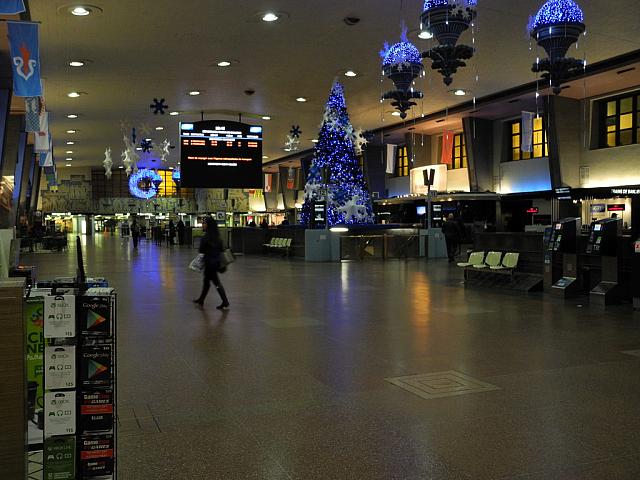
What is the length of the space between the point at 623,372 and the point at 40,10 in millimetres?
12678

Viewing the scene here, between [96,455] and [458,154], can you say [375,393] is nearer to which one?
[96,455]

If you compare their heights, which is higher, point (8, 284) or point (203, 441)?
point (8, 284)

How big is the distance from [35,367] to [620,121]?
25.1 m

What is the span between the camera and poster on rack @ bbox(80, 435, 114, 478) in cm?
255

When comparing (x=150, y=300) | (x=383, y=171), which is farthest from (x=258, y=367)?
(x=383, y=171)

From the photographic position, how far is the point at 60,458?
8.18 feet

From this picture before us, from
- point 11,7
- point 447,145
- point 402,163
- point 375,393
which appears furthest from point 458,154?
point 375,393

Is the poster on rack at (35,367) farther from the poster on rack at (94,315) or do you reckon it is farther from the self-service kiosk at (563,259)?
the self-service kiosk at (563,259)

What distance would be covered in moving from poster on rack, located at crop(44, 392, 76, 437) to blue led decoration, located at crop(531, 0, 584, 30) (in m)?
9.15

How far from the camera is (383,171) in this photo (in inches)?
1460

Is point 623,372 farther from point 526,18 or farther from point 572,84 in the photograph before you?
point 572,84

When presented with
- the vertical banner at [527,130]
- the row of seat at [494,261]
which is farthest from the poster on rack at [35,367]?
the vertical banner at [527,130]

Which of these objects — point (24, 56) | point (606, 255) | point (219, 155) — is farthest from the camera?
point (219, 155)

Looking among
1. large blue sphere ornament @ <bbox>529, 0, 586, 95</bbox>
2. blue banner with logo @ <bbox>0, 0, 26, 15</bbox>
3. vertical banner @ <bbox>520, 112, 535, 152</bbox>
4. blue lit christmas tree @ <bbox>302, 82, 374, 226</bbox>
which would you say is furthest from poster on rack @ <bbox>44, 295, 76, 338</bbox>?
vertical banner @ <bbox>520, 112, 535, 152</bbox>
